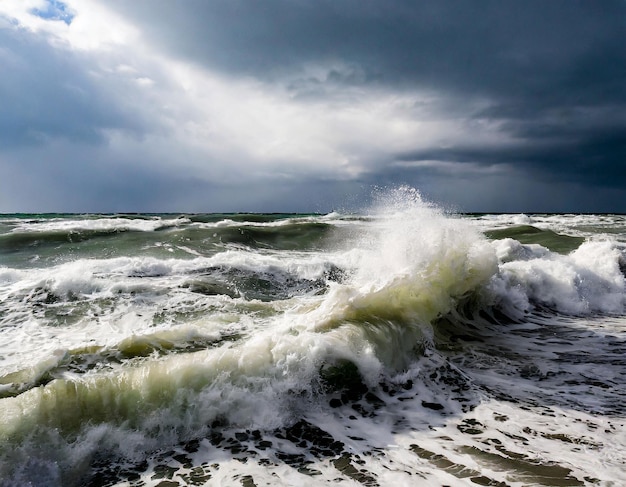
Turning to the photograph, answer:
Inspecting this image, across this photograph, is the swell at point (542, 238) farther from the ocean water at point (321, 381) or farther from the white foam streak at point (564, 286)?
the ocean water at point (321, 381)

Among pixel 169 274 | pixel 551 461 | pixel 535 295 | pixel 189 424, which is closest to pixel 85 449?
pixel 189 424

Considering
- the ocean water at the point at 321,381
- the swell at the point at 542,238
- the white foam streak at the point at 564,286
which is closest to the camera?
the ocean water at the point at 321,381

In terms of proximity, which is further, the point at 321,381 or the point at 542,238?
the point at 542,238

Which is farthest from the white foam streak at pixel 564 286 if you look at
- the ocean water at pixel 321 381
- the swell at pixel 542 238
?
the swell at pixel 542 238

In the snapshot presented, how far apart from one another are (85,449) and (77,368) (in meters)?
1.44

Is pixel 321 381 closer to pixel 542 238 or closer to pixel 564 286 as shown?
pixel 564 286

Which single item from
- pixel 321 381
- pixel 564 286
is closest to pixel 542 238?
pixel 564 286

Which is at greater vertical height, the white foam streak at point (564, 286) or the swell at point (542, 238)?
the swell at point (542, 238)

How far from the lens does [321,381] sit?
15.4 feet

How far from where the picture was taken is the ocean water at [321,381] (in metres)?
3.40

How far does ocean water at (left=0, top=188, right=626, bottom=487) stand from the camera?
11.1 feet

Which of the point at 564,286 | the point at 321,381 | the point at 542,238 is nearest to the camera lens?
the point at 321,381

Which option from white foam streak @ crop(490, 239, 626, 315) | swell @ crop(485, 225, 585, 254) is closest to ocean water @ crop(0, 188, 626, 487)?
white foam streak @ crop(490, 239, 626, 315)

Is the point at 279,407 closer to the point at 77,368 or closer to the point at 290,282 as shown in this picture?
the point at 77,368
